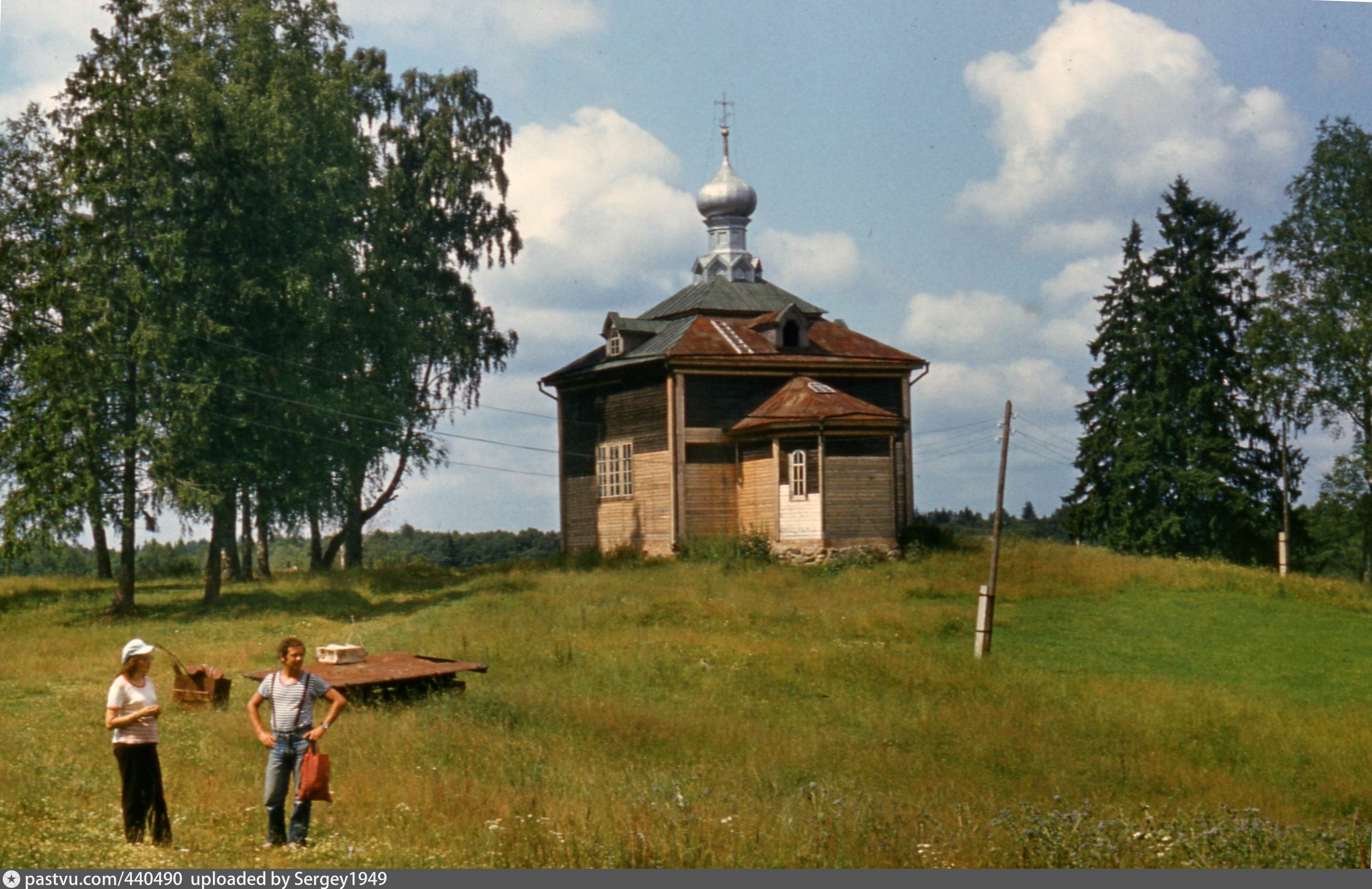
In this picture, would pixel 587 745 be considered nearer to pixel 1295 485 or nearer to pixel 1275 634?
pixel 1275 634

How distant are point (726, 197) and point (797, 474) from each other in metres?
11.0

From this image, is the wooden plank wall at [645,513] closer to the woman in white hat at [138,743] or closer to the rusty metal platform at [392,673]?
the rusty metal platform at [392,673]

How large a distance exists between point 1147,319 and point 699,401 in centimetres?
1696

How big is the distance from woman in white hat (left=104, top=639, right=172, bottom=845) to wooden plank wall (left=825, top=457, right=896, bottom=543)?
80.5 ft

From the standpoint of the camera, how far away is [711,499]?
118 ft

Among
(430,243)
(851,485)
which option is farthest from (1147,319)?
(430,243)

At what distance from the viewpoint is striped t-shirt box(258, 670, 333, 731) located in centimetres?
1028

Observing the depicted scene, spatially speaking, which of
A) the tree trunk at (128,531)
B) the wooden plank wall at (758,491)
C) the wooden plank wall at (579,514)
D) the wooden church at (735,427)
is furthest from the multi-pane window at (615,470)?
the tree trunk at (128,531)

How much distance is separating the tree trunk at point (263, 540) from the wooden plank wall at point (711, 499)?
1091 centimetres

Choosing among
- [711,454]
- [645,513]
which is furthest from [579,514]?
[711,454]

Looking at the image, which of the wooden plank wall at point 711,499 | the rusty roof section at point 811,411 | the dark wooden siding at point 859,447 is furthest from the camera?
the wooden plank wall at point 711,499

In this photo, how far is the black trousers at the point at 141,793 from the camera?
33.9 feet

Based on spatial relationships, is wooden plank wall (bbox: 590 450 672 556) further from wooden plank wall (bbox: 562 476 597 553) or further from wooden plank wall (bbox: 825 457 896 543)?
wooden plank wall (bbox: 825 457 896 543)

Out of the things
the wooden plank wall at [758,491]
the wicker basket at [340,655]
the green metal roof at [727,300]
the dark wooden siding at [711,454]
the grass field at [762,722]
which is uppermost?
the green metal roof at [727,300]
